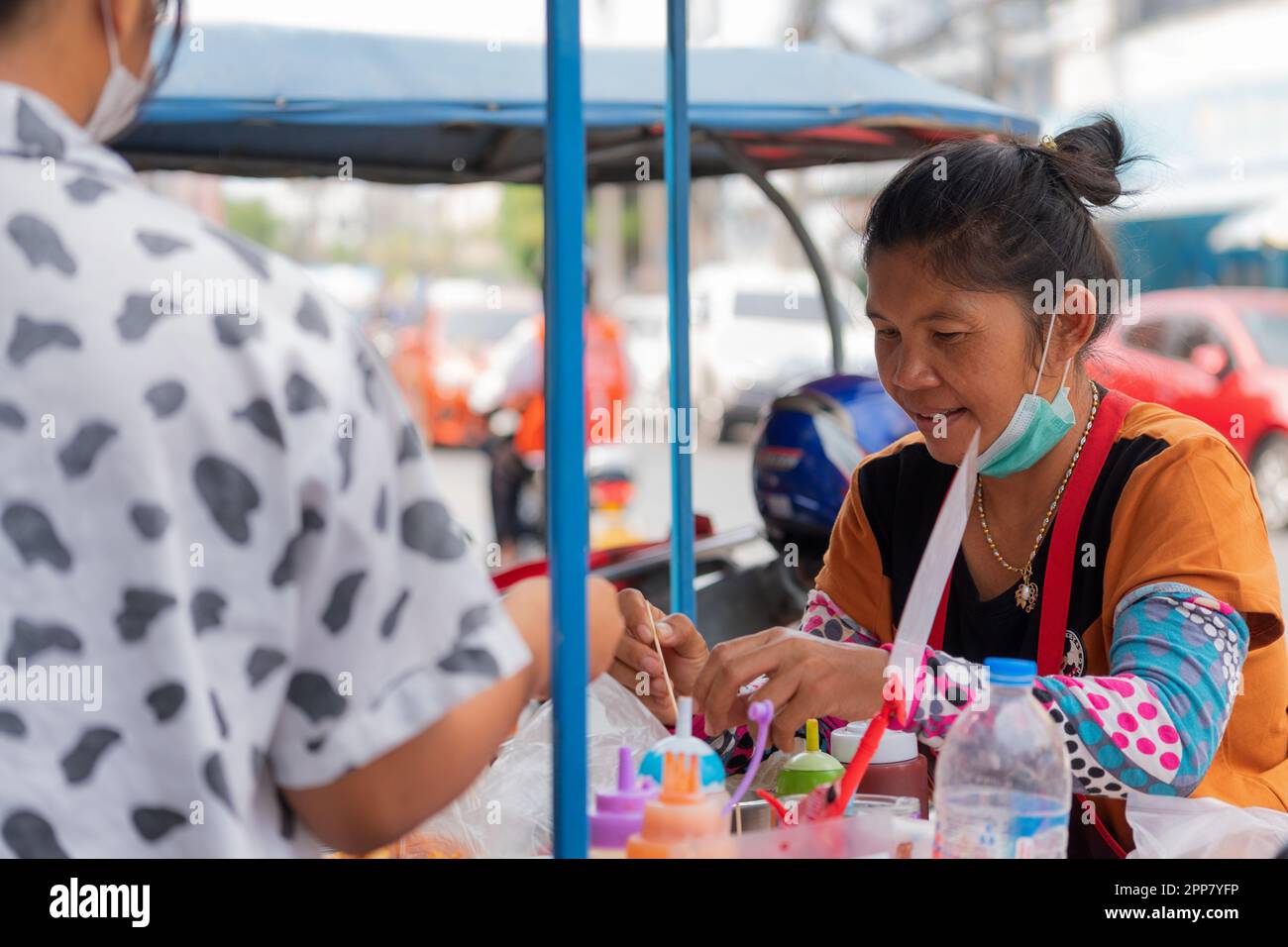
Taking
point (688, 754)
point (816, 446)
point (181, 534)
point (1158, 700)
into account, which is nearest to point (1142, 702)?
point (1158, 700)

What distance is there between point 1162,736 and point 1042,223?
0.78m

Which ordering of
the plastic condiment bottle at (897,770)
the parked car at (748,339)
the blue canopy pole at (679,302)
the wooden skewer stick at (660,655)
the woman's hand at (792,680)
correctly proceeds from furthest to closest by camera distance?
the parked car at (748,339), the blue canopy pole at (679,302), the wooden skewer stick at (660,655), the plastic condiment bottle at (897,770), the woman's hand at (792,680)

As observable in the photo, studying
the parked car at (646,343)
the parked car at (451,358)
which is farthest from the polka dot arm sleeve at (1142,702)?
the parked car at (646,343)

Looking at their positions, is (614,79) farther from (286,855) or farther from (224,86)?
(286,855)

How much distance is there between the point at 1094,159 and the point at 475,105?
169 cm

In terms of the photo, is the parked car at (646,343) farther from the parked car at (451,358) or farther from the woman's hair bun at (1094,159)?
the woman's hair bun at (1094,159)

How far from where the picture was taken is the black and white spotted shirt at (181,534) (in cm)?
98

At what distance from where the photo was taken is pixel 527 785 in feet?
5.83

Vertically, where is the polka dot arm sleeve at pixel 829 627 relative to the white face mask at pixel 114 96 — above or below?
below

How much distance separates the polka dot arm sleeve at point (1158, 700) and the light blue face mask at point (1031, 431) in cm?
34

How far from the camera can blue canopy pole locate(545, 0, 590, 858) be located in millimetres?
1248

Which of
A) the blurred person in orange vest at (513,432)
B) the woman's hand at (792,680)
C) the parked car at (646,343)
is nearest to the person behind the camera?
the woman's hand at (792,680)

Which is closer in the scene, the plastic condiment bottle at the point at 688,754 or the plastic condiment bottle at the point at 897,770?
the plastic condiment bottle at the point at 688,754
